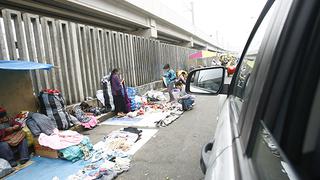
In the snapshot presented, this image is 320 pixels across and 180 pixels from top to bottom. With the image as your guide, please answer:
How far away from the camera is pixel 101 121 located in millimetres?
7875

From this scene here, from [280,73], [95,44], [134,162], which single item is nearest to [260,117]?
[280,73]

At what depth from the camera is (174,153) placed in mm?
4637

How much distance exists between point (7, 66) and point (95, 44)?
4582 millimetres

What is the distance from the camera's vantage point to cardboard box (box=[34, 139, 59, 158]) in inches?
191

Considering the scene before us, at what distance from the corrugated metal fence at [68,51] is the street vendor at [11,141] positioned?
1.77 metres

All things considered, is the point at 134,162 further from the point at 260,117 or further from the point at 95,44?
the point at 95,44

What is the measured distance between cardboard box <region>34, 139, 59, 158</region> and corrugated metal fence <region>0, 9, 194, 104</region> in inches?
75.8

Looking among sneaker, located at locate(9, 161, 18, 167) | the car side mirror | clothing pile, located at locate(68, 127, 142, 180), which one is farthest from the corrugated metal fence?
the car side mirror

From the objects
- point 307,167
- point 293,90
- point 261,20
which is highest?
point 261,20

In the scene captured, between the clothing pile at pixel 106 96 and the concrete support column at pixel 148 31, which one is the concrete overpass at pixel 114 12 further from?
the clothing pile at pixel 106 96

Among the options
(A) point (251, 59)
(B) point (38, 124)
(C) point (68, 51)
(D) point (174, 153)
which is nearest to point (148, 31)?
(C) point (68, 51)

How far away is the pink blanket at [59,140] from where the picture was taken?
15.8 ft

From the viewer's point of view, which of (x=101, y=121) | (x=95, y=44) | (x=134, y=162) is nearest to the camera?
(x=134, y=162)

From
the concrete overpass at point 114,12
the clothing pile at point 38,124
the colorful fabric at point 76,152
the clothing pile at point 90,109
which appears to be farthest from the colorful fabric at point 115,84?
the colorful fabric at point 76,152
